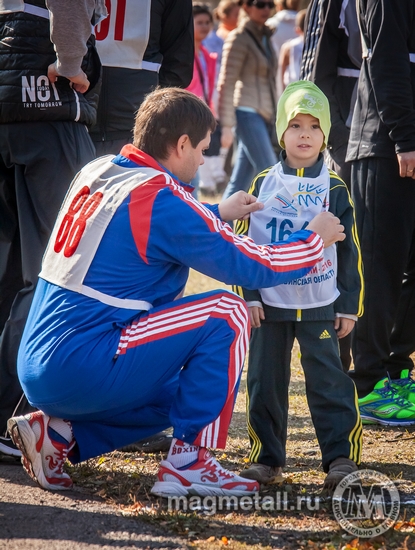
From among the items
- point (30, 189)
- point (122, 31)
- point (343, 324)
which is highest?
point (122, 31)

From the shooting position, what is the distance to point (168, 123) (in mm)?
3346

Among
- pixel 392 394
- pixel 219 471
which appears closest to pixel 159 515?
pixel 219 471

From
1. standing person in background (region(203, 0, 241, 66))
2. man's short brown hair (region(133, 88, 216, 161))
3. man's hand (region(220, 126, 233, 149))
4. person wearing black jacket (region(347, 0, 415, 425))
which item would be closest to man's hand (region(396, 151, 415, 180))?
person wearing black jacket (region(347, 0, 415, 425))

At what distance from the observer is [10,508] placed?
3.09 m

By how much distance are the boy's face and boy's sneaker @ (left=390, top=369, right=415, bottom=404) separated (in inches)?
62.6

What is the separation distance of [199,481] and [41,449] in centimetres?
60

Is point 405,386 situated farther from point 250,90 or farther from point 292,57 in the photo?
point 292,57

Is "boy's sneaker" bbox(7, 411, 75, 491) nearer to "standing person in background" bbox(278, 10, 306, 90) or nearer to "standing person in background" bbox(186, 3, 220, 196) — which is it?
"standing person in background" bbox(186, 3, 220, 196)

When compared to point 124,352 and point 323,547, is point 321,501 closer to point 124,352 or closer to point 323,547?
point 323,547

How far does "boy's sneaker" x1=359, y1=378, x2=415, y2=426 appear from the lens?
4.50 meters

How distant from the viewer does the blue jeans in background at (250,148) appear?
871cm

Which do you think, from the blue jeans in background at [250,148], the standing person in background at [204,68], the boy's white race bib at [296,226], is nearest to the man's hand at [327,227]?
the boy's white race bib at [296,226]

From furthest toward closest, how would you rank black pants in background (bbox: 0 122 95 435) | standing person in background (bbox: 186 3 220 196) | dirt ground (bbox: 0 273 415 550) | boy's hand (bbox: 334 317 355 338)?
standing person in background (bbox: 186 3 220 196) → black pants in background (bbox: 0 122 95 435) → boy's hand (bbox: 334 317 355 338) → dirt ground (bbox: 0 273 415 550)

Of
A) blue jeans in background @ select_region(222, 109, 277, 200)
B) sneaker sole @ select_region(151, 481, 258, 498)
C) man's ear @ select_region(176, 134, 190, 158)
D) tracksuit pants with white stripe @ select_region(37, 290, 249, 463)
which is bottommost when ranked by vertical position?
sneaker sole @ select_region(151, 481, 258, 498)
